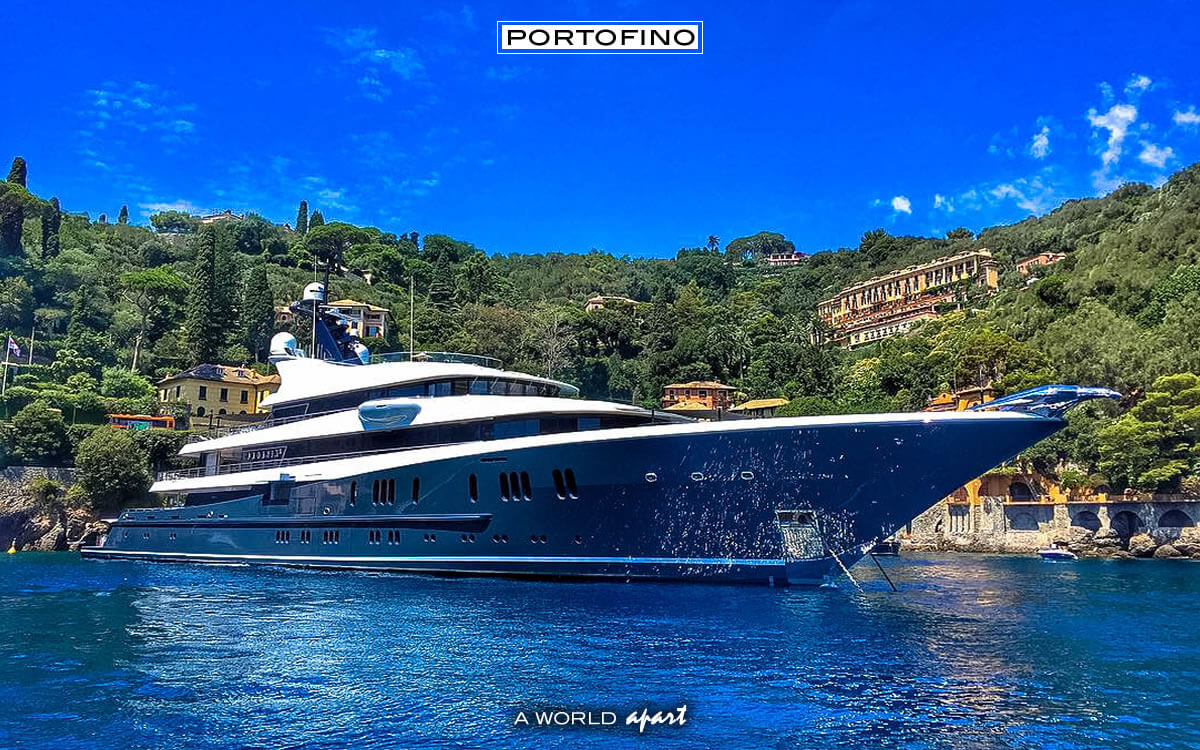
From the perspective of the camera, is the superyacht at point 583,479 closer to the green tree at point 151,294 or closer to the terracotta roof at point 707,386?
the terracotta roof at point 707,386

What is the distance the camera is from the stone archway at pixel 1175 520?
47.8m

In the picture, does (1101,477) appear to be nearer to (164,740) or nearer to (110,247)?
(164,740)

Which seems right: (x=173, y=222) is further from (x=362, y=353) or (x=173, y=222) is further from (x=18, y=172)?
(x=362, y=353)

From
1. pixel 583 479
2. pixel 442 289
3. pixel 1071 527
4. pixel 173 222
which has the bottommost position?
pixel 1071 527

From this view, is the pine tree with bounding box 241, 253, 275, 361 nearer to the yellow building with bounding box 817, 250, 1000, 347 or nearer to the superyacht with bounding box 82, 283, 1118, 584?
the superyacht with bounding box 82, 283, 1118, 584

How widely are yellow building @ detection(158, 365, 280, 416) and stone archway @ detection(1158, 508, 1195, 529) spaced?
200ft

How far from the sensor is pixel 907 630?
56.2 feet

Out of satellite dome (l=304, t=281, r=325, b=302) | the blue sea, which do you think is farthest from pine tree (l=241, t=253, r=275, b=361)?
the blue sea

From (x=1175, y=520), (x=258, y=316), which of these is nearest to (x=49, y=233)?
(x=258, y=316)

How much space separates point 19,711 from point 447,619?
7.94m

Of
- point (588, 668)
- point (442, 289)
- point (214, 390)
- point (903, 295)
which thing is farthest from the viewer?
point (903, 295)

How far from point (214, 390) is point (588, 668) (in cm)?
6350

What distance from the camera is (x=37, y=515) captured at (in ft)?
172

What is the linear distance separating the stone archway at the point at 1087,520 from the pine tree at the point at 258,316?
6758 cm
